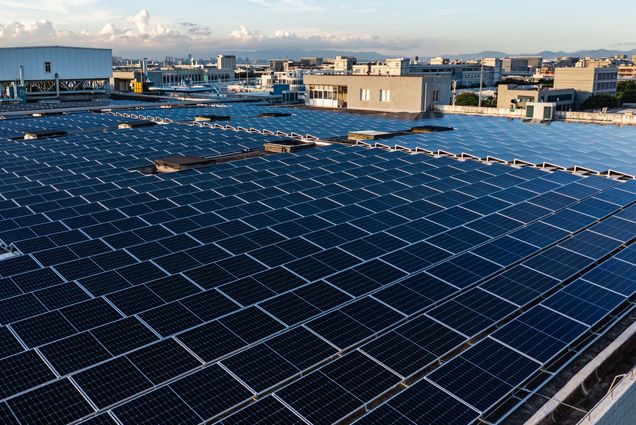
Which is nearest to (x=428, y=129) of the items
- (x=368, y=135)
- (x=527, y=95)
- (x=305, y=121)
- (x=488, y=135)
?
(x=488, y=135)

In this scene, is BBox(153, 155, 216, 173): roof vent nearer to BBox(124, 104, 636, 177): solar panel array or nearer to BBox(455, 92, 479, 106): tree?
BBox(124, 104, 636, 177): solar panel array

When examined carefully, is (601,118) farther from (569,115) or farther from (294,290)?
(294,290)

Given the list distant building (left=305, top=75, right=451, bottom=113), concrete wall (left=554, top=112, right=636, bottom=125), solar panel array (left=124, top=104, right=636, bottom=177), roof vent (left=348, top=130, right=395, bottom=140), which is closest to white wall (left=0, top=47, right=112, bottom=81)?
solar panel array (left=124, top=104, right=636, bottom=177)

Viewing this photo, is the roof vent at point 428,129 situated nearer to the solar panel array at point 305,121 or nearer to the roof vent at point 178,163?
the solar panel array at point 305,121

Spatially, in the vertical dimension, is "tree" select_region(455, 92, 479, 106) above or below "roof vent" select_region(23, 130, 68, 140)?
above

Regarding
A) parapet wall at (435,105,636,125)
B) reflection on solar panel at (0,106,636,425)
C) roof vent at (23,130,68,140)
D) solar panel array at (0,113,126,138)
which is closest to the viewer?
reflection on solar panel at (0,106,636,425)

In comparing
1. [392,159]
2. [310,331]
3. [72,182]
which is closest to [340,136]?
[392,159]

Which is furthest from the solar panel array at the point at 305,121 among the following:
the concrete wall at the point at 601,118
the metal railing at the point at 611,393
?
the metal railing at the point at 611,393
